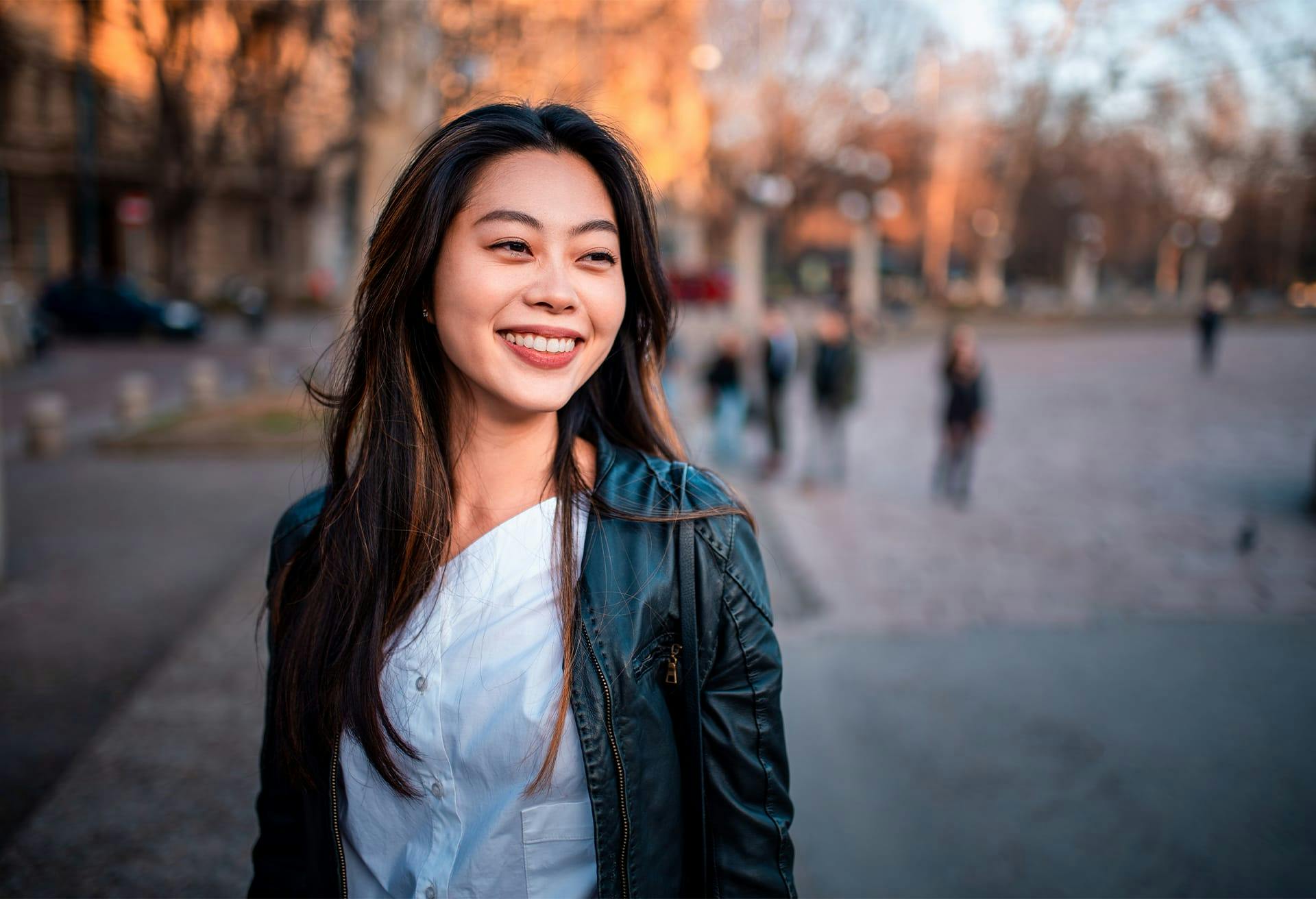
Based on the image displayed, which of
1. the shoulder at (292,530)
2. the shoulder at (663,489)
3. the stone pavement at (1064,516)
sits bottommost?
the stone pavement at (1064,516)

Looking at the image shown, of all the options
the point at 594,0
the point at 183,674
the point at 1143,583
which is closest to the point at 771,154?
the point at 594,0

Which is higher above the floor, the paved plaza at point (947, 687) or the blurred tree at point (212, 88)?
the blurred tree at point (212, 88)

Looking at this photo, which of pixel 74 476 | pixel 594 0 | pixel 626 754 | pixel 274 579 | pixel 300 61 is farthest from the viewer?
pixel 300 61

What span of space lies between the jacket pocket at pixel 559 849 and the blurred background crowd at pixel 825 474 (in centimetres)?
116

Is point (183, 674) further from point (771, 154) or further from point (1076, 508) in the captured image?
point (771, 154)

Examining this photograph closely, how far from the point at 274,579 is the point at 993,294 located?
5041cm

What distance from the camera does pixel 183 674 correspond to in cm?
514

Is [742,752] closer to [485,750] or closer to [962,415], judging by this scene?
[485,750]

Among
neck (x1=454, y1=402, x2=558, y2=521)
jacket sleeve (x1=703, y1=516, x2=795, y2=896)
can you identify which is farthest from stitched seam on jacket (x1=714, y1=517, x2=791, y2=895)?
neck (x1=454, y1=402, x2=558, y2=521)

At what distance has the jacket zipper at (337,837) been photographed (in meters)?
1.67

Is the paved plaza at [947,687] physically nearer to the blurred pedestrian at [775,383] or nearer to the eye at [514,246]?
the blurred pedestrian at [775,383]

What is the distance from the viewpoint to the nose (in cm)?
155

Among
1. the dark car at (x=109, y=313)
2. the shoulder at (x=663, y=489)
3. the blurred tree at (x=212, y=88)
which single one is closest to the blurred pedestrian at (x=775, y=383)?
the blurred tree at (x=212, y=88)

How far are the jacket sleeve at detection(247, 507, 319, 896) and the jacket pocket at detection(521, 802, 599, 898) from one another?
0.50 m
